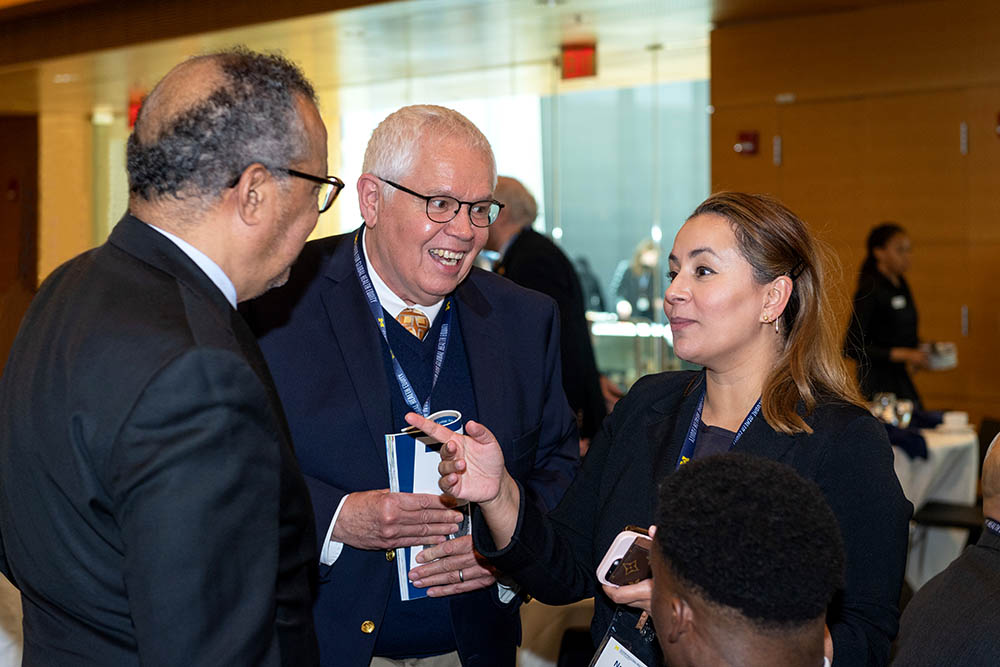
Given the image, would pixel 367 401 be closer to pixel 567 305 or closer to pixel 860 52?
pixel 567 305

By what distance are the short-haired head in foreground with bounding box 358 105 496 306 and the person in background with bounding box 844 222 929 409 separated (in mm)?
4865

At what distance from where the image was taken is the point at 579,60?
28.7 feet

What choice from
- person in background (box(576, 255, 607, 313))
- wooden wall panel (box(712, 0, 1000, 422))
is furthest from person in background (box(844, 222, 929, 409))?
person in background (box(576, 255, 607, 313))

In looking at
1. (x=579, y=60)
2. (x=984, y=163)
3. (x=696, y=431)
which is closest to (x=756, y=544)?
(x=696, y=431)

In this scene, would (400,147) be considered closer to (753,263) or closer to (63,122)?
(753,263)

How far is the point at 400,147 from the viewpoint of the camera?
2189mm

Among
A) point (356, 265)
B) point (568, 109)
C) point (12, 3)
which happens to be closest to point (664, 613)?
point (356, 265)

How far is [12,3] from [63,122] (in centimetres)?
329

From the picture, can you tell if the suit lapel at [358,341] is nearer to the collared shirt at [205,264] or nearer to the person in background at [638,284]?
the collared shirt at [205,264]

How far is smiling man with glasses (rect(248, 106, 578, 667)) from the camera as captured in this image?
6.59 feet

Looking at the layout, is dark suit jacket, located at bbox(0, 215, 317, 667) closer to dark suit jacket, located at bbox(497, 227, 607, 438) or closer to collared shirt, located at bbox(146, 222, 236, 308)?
collared shirt, located at bbox(146, 222, 236, 308)

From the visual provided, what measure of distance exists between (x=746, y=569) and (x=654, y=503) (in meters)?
0.69

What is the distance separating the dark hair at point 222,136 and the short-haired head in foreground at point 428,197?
775mm

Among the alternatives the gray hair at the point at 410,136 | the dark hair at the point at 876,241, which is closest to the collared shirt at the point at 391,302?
the gray hair at the point at 410,136
